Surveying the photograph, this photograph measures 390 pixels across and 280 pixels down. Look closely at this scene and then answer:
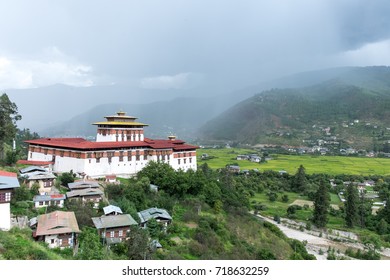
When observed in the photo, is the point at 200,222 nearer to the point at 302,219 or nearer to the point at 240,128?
the point at 302,219

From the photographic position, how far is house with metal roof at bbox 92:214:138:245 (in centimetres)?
2244

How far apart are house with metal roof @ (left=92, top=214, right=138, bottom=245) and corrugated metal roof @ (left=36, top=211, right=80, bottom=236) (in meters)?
1.56

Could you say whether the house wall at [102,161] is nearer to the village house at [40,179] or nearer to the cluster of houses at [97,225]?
the village house at [40,179]

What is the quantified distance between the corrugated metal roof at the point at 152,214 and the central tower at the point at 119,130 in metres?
12.9

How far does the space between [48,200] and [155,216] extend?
24.2 feet

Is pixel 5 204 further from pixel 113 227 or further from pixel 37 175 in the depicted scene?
pixel 37 175

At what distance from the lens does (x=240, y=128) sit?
166 meters

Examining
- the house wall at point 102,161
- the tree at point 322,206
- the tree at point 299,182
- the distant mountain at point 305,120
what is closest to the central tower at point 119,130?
the house wall at point 102,161

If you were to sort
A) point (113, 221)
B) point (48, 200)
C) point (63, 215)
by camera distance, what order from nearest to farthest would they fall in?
point (63, 215)
point (113, 221)
point (48, 200)

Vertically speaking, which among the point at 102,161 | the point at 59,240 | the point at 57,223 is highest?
the point at 102,161

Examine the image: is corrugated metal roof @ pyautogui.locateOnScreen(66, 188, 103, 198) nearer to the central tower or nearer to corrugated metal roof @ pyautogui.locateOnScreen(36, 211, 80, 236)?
corrugated metal roof @ pyautogui.locateOnScreen(36, 211, 80, 236)

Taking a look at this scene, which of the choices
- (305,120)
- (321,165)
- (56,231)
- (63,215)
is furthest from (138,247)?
(305,120)

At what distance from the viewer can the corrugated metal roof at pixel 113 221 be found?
2264 centimetres

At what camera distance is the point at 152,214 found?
2638cm
